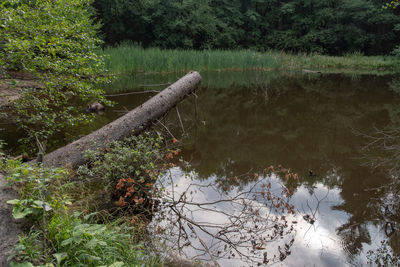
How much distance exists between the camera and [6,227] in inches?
54.1

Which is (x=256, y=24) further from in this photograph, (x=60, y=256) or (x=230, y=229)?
(x=60, y=256)

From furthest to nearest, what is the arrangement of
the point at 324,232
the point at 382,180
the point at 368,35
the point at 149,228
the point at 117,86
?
the point at 368,35
the point at 117,86
the point at 382,180
the point at 324,232
the point at 149,228

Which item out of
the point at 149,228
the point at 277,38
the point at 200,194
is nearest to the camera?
the point at 149,228

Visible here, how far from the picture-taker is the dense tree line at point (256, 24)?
21.7 meters

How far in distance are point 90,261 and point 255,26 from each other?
28289mm

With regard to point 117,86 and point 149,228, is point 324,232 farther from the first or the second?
point 117,86

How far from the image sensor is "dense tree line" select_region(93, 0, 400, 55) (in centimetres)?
2166

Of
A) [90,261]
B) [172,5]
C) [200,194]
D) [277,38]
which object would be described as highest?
[172,5]

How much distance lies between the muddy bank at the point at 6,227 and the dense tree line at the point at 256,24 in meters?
21.3

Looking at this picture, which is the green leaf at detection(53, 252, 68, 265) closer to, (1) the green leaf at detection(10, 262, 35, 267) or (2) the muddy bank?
(1) the green leaf at detection(10, 262, 35, 267)

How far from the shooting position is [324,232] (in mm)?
2332

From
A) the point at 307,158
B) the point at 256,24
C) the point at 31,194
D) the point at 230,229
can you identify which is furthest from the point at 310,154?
the point at 256,24

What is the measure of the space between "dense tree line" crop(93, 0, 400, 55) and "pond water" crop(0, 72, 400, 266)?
15.2 meters

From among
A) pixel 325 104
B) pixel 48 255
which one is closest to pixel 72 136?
pixel 48 255
